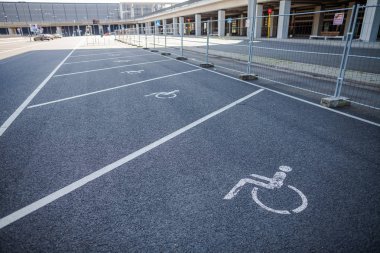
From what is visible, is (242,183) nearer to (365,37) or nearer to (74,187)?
(74,187)

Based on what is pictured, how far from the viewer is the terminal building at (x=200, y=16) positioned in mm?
31950

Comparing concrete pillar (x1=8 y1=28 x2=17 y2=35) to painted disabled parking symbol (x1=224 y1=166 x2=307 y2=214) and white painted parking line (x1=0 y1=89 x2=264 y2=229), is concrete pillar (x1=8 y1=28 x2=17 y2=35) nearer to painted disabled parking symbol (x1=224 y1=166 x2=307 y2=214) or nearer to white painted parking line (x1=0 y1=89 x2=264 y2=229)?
white painted parking line (x1=0 y1=89 x2=264 y2=229)

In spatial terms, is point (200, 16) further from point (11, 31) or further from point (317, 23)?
point (11, 31)

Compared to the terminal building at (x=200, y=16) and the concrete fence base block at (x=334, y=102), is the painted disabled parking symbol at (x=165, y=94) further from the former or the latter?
the terminal building at (x=200, y=16)

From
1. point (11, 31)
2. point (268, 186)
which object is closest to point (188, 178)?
point (268, 186)

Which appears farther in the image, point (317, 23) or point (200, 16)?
point (200, 16)

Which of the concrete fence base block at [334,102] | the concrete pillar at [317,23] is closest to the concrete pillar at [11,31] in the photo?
the concrete pillar at [317,23]

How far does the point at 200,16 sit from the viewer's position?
1998 inches

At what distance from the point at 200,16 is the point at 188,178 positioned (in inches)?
2076

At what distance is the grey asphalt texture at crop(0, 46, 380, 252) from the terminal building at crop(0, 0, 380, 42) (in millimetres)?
20369

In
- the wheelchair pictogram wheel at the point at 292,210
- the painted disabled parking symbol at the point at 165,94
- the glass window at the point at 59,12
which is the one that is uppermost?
the glass window at the point at 59,12

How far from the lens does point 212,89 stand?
823cm

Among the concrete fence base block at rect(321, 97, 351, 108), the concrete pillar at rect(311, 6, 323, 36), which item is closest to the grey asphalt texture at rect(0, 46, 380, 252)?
the concrete fence base block at rect(321, 97, 351, 108)

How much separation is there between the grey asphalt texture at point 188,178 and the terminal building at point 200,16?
66.8 feet
